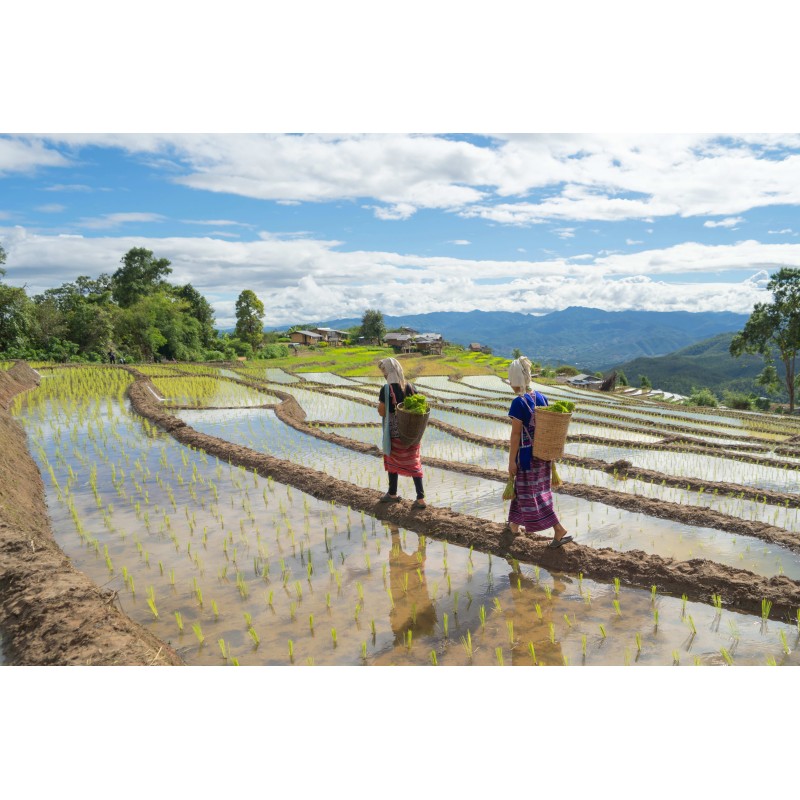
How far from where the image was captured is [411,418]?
16.9 ft

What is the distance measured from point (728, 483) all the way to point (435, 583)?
4982mm

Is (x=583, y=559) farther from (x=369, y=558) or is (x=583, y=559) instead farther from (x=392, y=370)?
(x=392, y=370)

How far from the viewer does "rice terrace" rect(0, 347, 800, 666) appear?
323 cm

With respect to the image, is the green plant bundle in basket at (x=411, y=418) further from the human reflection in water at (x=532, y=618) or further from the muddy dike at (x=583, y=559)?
the human reflection in water at (x=532, y=618)

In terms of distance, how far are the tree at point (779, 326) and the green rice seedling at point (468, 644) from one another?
2515 centimetres

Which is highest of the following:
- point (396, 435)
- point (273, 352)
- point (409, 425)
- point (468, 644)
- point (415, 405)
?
point (273, 352)

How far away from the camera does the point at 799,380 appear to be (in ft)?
90.4

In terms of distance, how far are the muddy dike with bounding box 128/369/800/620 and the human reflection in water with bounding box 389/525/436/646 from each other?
0.44m

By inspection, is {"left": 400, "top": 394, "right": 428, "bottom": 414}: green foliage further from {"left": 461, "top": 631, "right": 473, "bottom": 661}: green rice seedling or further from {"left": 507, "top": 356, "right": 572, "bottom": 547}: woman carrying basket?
{"left": 461, "top": 631, "right": 473, "bottom": 661}: green rice seedling

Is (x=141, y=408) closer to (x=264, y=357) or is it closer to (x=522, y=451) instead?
(x=522, y=451)

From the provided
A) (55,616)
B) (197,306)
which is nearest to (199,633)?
(55,616)

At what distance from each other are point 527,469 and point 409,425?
4.18 feet

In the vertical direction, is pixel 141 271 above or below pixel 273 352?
above

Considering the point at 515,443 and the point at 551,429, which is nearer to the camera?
the point at 551,429
